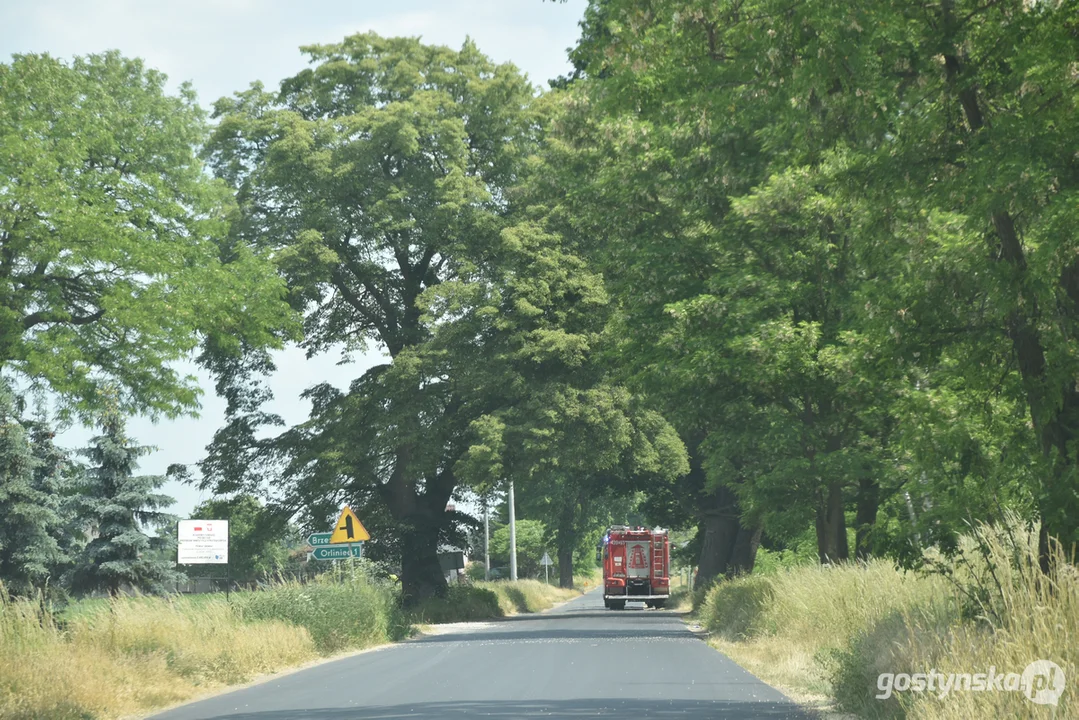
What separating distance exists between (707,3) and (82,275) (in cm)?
2101

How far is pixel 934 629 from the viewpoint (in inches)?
500

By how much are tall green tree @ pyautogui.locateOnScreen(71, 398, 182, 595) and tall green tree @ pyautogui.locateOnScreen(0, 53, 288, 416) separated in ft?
78.0

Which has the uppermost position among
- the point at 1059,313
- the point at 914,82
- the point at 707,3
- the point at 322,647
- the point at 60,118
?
the point at 60,118

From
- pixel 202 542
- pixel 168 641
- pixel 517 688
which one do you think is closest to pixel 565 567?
pixel 202 542

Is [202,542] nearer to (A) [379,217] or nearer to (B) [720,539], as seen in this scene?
(A) [379,217]

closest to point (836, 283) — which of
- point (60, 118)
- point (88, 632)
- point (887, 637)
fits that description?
point (887, 637)

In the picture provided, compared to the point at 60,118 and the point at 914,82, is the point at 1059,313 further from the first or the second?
the point at 60,118

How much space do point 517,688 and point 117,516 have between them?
41.6 meters

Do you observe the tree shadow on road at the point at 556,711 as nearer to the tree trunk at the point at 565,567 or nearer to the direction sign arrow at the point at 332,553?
the direction sign arrow at the point at 332,553

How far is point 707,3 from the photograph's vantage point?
1246cm

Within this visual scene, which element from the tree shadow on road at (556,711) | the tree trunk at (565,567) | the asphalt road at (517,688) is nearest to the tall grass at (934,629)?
the asphalt road at (517,688)

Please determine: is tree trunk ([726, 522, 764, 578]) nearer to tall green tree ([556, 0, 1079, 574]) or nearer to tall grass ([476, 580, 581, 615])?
tall grass ([476, 580, 581, 615])

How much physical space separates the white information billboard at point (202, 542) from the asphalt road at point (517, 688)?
9.77 ft

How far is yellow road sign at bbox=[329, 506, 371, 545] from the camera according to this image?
33.7 metres
